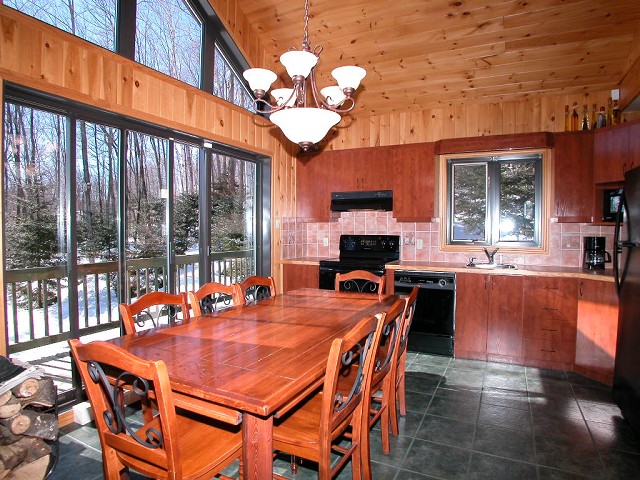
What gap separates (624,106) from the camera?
336 centimetres

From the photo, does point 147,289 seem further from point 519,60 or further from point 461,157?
point 519,60

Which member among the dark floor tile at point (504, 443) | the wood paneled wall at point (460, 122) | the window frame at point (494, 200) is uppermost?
the wood paneled wall at point (460, 122)

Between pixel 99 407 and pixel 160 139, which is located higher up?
pixel 160 139

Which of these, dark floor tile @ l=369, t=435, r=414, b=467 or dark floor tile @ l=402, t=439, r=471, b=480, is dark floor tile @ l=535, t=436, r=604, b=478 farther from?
dark floor tile @ l=369, t=435, r=414, b=467

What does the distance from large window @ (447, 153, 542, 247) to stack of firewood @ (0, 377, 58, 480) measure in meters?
3.77

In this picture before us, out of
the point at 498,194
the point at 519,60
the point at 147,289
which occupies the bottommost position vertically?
the point at 147,289

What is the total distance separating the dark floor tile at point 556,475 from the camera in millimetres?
1924

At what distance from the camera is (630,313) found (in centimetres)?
240

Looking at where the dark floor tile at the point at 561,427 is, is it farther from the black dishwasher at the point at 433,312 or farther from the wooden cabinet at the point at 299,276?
the wooden cabinet at the point at 299,276

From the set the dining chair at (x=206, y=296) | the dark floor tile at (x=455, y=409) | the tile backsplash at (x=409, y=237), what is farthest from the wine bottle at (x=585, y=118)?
the dining chair at (x=206, y=296)

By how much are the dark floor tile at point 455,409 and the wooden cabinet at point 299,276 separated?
197 centimetres

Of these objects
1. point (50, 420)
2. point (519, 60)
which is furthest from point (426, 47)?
point (50, 420)

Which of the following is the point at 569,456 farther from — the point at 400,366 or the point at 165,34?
the point at 165,34

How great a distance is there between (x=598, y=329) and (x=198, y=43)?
423 centimetres
